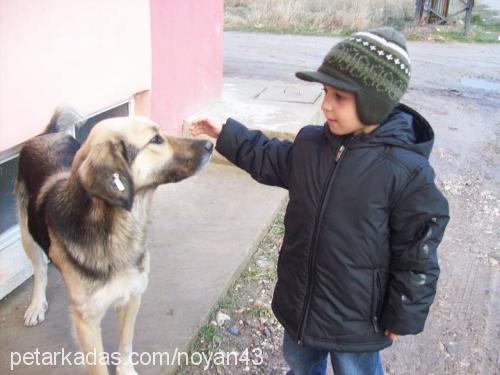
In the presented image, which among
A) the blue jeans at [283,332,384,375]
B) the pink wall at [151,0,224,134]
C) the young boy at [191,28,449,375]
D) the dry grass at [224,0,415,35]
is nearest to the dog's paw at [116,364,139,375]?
the blue jeans at [283,332,384,375]

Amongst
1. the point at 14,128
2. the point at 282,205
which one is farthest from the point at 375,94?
the point at 282,205

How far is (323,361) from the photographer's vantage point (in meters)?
2.58

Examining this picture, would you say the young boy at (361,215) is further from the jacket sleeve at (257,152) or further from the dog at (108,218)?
the dog at (108,218)

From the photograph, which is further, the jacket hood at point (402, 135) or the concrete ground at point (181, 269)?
the concrete ground at point (181, 269)

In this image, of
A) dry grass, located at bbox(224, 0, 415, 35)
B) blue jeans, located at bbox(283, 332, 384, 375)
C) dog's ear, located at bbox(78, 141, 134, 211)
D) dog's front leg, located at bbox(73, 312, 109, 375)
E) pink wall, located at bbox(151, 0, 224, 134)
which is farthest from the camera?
dry grass, located at bbox(224, 0, 415, 35)

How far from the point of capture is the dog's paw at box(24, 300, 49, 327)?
121 inches

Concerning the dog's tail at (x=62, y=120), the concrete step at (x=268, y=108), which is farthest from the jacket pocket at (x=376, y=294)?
the concrete step at (x=268, y=108)

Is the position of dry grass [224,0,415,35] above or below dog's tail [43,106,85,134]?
above

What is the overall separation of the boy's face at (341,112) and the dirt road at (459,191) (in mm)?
1753

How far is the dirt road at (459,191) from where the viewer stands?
324 centimetres

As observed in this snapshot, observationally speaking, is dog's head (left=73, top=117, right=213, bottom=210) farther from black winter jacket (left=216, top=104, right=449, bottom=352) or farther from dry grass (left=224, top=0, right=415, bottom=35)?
dry grass (left=224, top=0, right=415, bottom=35)

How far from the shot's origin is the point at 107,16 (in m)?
3.90

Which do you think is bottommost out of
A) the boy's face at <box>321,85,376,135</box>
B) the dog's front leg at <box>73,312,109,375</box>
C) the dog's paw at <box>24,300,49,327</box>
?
the dog's paw at <box>24,300,49,327</box>

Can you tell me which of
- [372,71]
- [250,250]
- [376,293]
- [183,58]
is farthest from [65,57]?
[376,293]
